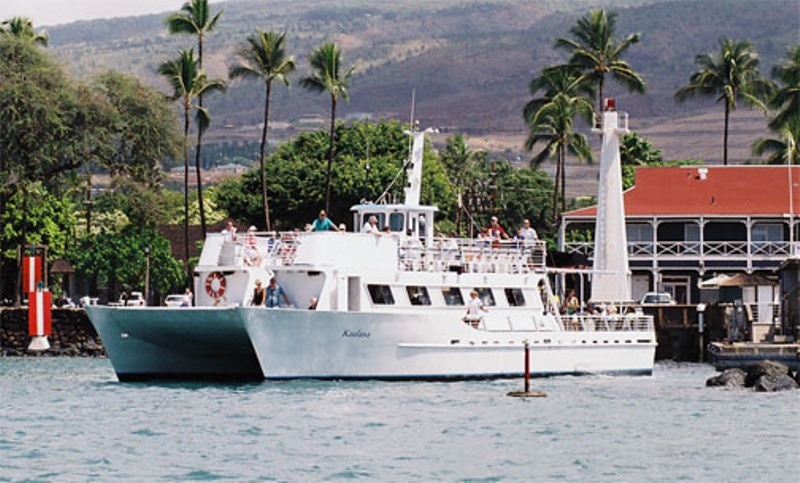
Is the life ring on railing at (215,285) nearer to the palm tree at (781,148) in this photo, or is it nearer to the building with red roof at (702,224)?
the building with red roof at (702,224)

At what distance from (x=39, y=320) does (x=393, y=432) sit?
116ft

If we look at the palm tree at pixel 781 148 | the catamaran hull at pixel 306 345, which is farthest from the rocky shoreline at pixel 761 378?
the palm tree at pixel 781 148

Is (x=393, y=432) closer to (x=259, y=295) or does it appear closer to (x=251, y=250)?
(x=259, y=295)

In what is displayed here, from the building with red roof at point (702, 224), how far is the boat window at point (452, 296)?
32431mm

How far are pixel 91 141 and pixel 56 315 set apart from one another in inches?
292

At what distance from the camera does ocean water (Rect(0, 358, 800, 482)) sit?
29.2 meters

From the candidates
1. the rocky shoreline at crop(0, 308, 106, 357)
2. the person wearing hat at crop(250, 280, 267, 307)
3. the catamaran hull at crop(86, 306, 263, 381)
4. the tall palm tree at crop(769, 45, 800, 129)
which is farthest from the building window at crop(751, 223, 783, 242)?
the person wearing hat at crop(250, 280, 267, 307)

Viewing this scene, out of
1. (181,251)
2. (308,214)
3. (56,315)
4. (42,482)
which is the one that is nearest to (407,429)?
(42,482)

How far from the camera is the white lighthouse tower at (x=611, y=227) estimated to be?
2320 inches

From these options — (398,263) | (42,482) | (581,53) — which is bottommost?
(42,482)

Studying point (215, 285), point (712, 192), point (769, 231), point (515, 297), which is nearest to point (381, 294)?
point (215, 285)

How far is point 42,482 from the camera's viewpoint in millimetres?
27703

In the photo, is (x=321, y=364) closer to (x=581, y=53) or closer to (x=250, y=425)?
(x=250, y=425)

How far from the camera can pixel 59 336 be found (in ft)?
223
